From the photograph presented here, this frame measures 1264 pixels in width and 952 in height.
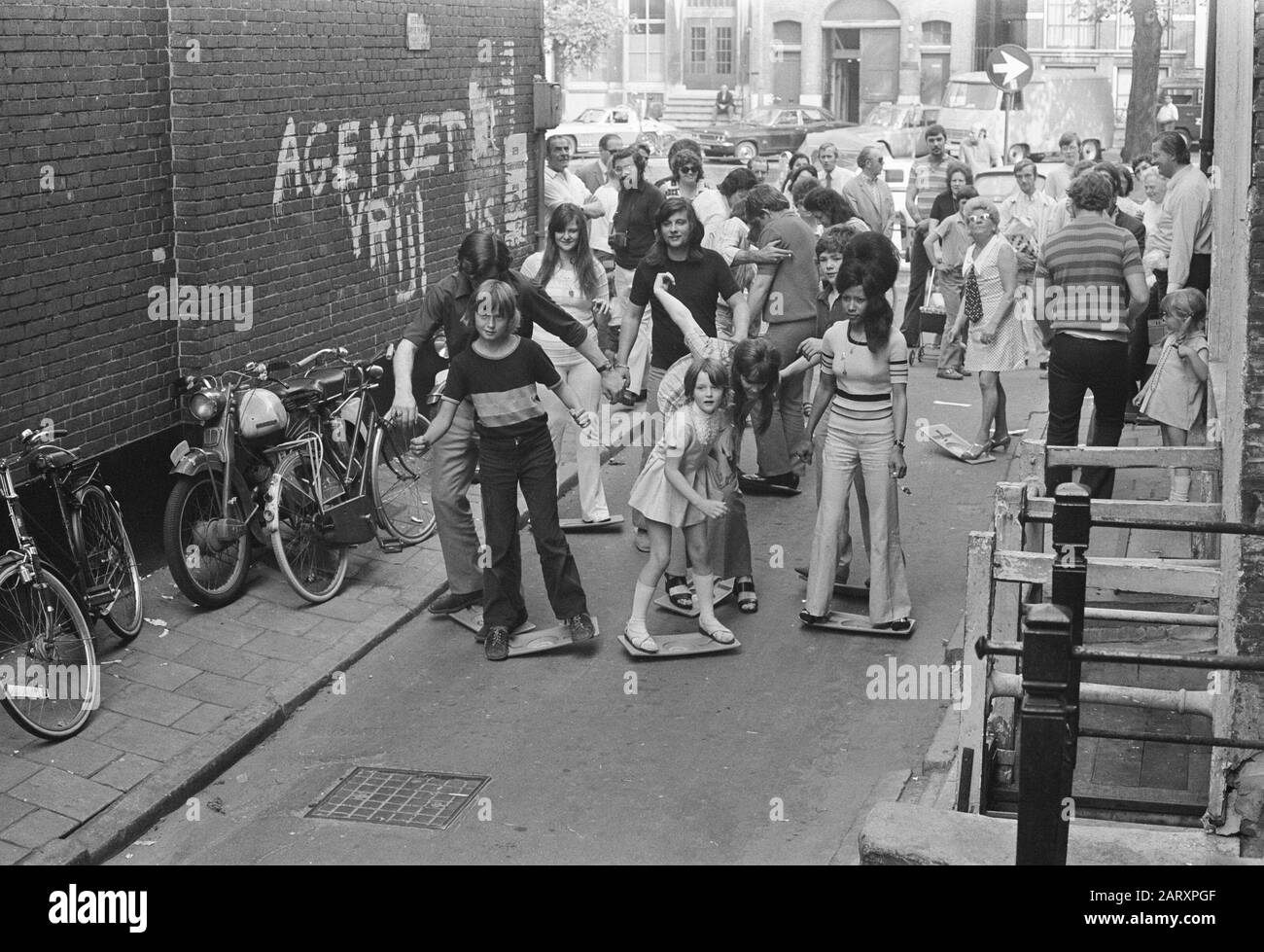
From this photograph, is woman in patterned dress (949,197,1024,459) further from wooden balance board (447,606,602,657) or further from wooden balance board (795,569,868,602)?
wooden balance board (447,606,602,657)

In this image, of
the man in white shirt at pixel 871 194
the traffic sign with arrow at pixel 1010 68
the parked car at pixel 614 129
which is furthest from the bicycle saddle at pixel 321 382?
the parked car at pixel 614 129

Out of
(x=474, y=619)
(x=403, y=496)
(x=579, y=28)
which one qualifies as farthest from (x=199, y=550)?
(x=579, y=28)

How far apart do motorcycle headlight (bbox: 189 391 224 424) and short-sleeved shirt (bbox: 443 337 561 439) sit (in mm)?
1297

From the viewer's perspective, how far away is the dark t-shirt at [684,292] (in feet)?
32.3

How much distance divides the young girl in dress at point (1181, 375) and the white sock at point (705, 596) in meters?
2.94

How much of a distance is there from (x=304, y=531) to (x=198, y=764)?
7.07ft

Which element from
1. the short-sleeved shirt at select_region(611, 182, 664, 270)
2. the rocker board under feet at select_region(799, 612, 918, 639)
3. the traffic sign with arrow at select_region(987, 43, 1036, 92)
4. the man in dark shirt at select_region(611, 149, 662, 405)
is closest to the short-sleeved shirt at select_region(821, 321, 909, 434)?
the rocker board under feet at select_region(799, 612, 918, 639)

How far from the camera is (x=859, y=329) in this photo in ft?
28.2

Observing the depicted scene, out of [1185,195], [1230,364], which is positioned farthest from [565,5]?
[1230,364]

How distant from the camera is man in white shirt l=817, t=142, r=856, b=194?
1591 cm

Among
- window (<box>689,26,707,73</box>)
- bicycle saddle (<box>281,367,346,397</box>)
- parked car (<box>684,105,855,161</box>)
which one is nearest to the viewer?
bicycle saddle (<box>281,367,346,397</box>)

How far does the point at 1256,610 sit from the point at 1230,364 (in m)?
1.41
